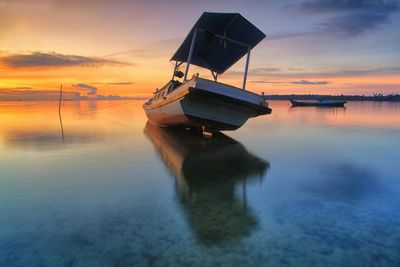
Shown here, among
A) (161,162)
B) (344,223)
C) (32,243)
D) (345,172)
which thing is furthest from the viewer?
(161,162)

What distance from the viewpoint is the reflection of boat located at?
357 cm

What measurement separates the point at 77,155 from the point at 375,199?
7.21 metres

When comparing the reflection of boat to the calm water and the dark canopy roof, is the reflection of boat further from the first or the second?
the dark canopy roof

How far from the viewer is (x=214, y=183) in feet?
18.0

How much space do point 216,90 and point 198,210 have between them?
6289mm

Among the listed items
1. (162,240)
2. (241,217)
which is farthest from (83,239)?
(241,217)

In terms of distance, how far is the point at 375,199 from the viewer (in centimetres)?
460

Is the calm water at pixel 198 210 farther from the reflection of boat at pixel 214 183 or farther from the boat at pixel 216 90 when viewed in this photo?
the boat at pixel 216 90

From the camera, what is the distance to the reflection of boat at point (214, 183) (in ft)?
11.7

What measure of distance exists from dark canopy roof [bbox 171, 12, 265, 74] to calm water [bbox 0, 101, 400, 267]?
16.6ft

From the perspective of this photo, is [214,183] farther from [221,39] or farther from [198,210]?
[221,39]

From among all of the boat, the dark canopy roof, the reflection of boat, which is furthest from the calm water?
the dark canopy roof

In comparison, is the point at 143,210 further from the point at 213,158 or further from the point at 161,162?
the point at 213,158

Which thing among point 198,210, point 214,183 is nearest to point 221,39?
point 214,183
